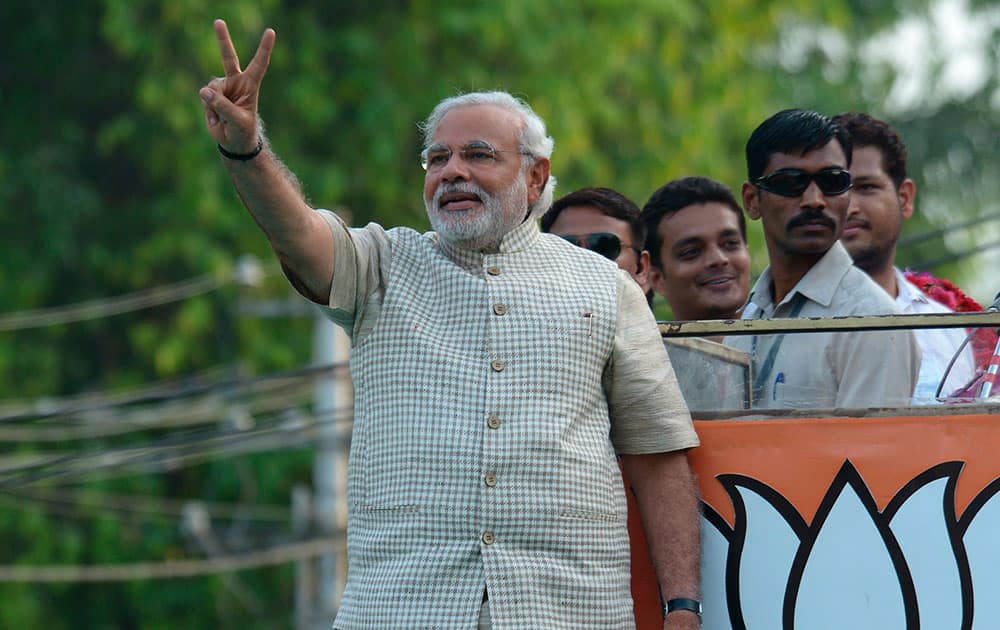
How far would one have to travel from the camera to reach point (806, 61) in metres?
15.7

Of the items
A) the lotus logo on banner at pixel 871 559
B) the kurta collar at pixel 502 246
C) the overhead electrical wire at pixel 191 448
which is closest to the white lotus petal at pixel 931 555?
the lotus logo on banner at pixel 871 559

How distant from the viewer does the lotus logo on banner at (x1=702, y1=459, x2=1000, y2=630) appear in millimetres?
3104

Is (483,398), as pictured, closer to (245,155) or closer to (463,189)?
(463,189)

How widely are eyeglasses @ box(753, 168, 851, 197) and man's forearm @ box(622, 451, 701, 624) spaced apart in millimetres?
859

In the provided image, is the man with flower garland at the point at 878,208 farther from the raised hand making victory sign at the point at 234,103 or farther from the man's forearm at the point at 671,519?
the raised hand making victory sign at the point at 234,103

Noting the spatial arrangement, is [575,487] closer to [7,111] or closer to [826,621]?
[826,621]

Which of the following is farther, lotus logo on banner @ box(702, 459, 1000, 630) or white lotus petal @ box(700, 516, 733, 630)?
white lotus petal @ box(700, 516, 733, 630)

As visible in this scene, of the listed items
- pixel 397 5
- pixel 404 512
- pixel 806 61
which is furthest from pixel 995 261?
pixel 404 512

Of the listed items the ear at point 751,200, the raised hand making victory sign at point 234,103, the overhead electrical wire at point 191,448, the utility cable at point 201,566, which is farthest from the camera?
the utility cable at point 201,566

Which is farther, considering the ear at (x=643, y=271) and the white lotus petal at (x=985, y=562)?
the ear at (x=643, y=271)

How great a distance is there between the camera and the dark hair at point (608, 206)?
4.36 m

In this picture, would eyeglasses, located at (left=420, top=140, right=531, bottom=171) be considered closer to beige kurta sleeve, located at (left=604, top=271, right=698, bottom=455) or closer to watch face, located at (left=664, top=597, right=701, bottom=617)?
beige kurta sleeve, located at (left=604, top=271, right=698, bottom=455)

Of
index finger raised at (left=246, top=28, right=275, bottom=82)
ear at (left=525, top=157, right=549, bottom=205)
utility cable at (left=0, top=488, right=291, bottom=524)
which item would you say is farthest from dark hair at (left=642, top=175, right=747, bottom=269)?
utility cable at (left=0, top=488, right=291, bottom=524)

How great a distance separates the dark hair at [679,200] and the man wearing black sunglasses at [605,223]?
0.03 meters
